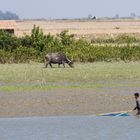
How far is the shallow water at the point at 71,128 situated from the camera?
19047 mm

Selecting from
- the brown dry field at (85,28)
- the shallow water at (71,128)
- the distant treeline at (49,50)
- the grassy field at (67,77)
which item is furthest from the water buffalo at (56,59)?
the brown dry field at (85,28)

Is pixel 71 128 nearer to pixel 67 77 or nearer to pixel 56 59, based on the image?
pixel 67 77

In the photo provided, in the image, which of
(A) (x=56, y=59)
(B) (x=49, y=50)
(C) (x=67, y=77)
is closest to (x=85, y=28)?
(B) (x=49, y=50)

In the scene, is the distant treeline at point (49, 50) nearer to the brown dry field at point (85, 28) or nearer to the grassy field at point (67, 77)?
the grassy field at point (67, 77)

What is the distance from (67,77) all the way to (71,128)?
9.13m

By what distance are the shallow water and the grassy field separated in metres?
5.20

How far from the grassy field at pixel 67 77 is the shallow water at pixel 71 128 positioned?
520 centimetres

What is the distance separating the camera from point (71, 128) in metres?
20.1

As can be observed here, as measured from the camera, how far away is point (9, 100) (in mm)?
23344

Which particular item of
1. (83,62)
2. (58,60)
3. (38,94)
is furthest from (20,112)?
(83,62)

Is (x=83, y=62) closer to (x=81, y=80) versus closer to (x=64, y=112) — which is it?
(x=81, y=80)

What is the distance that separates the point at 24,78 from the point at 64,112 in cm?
763

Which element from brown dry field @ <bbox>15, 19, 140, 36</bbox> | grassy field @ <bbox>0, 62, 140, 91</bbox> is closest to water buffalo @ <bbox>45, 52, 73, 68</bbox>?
grassy field @ <bbox>0, 62, 140, 91</bbox>

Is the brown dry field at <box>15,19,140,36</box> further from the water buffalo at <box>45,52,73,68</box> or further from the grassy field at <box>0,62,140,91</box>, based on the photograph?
the grassy field at <box>0,62,140,91</box>
